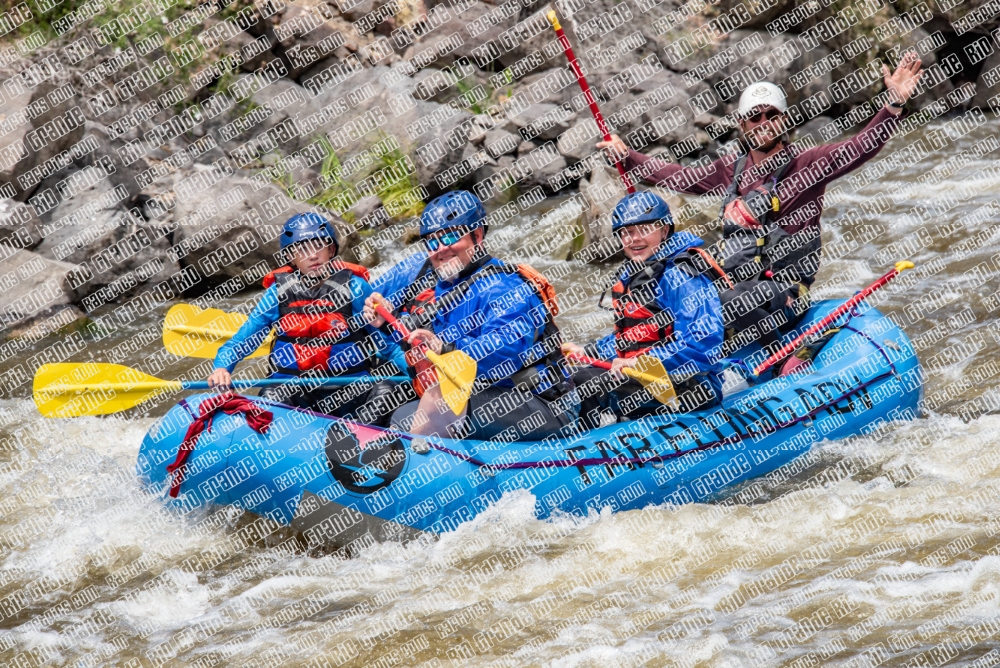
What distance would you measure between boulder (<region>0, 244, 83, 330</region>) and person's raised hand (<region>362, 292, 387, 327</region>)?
3963 mm

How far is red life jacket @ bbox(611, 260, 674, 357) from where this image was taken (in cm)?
440

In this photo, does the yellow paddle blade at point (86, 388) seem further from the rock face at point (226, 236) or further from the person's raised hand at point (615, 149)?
the rock face at point (226, 236)

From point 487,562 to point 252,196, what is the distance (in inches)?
195

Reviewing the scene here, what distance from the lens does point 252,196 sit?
8.38 meters

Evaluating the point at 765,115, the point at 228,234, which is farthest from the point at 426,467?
the point at 228,234

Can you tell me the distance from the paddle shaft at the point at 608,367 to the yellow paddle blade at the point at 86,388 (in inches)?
Result: 71.2

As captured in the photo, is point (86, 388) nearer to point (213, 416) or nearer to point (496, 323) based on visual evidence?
point (213, 416)

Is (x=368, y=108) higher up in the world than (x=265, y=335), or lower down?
higher up

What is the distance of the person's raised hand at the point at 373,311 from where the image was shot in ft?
15.1

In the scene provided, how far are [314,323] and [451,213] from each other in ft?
3.24

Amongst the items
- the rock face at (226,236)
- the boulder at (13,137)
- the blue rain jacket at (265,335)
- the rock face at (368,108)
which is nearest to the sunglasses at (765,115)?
the blue rain jacket at (265,335)

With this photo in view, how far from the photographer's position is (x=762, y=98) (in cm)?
493

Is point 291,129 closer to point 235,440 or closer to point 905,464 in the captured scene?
point 235,440

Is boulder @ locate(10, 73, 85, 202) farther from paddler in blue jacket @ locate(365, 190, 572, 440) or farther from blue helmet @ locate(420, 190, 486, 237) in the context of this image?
blue helmet @ locate(420, 190, 486, 237)
